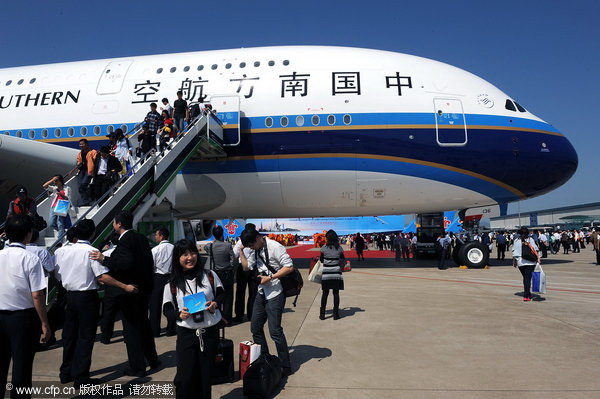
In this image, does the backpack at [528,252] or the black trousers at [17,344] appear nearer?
the black trousers at [17,344]

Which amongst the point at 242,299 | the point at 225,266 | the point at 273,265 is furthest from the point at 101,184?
the point at 273,265

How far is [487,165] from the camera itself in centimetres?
1268

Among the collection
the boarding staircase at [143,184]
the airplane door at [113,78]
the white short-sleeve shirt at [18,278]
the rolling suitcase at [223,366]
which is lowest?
the rolling suitcase at [223,366]

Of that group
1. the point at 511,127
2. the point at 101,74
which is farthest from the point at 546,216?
the point at 101,74

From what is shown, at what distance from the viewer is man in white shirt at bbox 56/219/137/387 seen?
453 cm

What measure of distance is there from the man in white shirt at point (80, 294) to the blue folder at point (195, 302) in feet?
5.37

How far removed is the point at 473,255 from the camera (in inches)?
589

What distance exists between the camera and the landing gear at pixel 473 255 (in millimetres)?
14852

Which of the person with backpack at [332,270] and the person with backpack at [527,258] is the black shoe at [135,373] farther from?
the person with backpack at [527,258]

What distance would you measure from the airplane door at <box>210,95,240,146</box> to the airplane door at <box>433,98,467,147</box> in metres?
6.52

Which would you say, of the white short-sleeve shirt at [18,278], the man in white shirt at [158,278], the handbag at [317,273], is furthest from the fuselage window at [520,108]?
the white short-sleeve shirt at [18,278]

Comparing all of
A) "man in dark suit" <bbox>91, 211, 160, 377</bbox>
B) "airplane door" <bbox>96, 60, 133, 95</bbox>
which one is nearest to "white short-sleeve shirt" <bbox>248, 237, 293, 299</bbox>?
"man in dark suit" <bbox>91, 211, 160, 377</bbox>

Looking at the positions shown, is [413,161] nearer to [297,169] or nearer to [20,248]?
[297,169]

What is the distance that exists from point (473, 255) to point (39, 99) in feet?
56.3
